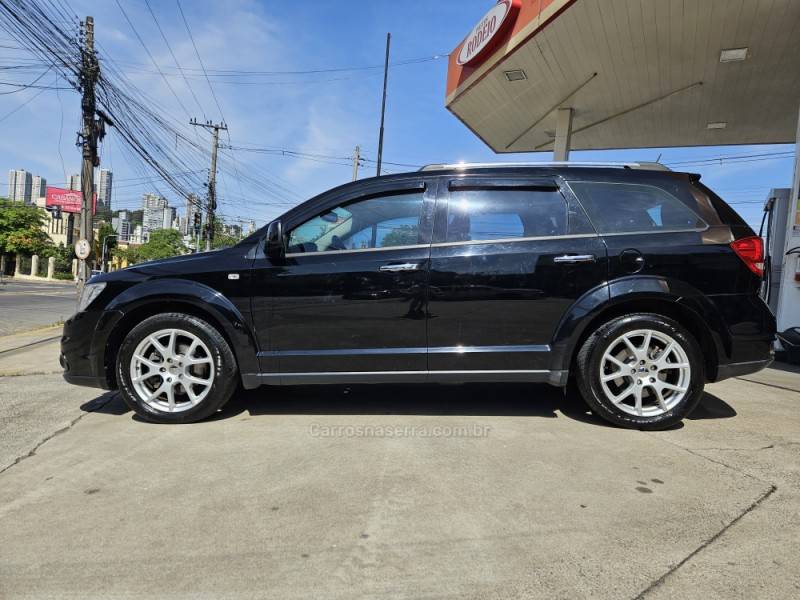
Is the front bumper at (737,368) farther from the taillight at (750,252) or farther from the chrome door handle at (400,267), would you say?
the chrome door handle at (400,267)

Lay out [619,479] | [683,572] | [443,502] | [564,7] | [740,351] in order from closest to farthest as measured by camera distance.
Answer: [683,572], [443,502], [619,479], [740,351], [564,7]

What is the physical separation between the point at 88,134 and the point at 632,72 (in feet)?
50.7

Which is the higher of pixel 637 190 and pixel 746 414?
pixel 637 190

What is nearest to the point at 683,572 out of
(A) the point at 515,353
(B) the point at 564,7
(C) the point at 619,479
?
(C) the point at 619,479

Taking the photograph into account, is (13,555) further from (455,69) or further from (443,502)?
(455,69)

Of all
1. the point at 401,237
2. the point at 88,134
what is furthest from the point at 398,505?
the point at 88,134

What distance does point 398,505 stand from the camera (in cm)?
237

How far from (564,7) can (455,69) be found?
13.5 feet

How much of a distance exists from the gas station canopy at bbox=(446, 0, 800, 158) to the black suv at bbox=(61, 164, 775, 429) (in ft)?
18.0

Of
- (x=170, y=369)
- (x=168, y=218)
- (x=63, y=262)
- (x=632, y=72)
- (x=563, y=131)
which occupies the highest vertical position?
(x=168, y=218)

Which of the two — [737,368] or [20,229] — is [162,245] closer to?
[20,229]

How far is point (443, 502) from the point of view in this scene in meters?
2.39

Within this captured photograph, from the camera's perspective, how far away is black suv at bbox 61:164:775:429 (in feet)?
11.1

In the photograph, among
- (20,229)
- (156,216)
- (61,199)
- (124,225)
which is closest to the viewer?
(20,229)
